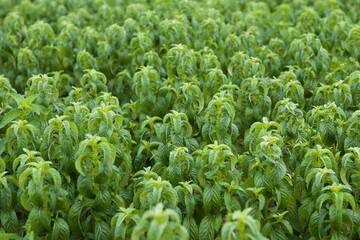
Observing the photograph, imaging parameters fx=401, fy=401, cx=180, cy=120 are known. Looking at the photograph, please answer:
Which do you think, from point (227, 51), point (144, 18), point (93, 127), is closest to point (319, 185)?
point (93, 127)

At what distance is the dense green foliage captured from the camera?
143 inches

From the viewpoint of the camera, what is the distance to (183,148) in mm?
4035

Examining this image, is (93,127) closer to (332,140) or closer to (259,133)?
(259,133)

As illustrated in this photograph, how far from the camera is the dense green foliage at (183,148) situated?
3633mm

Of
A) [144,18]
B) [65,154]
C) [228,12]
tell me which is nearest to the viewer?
[65,154]

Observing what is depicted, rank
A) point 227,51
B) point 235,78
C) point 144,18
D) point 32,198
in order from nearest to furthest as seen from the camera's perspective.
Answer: point 32,198
point 235,78
point 227,51
point 144,18

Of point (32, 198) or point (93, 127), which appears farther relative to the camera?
point (93, 127)

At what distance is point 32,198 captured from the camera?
3.46 meters

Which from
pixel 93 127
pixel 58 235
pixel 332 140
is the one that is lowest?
pixel 58 235

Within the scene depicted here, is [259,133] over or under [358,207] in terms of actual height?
over

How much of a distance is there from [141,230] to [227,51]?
440 cm

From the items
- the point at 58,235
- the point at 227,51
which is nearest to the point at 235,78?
the point at 227,51

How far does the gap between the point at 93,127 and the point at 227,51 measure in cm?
336

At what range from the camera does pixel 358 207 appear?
13.1 feet
